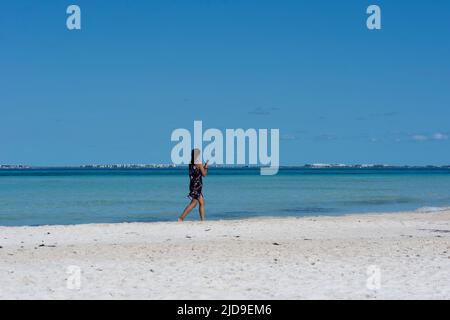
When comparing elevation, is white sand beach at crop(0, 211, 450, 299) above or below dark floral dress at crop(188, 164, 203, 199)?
below

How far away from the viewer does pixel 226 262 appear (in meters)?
11.4

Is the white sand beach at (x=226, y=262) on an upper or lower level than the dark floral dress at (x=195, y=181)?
→ lower

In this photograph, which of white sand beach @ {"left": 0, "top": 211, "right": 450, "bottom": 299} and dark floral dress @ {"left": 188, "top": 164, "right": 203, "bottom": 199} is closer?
white sand beach @ {"left": 0, "top": 211, "right": 450, "bottom": 299}

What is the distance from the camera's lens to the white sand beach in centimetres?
A: 899

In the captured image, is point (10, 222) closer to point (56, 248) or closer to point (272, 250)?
point (56, 248)

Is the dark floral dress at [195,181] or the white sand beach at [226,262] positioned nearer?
the white sand beach at [226,262]

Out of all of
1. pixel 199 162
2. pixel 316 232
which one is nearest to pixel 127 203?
pixel 199 162

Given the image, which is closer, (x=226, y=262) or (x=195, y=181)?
(x=226, y=262)

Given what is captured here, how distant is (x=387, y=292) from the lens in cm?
880

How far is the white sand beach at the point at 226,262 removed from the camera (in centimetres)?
899

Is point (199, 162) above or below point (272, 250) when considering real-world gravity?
above
